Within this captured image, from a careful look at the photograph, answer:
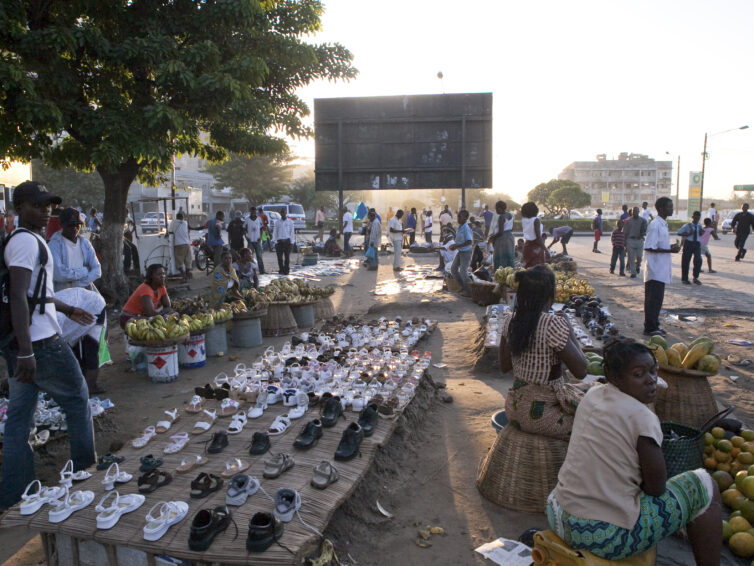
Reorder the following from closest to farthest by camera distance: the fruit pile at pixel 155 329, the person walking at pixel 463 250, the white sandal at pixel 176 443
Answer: the white sandal at pixel 176 443
the fruit pile at pixel 155 329
the person walking at pixel 463 250

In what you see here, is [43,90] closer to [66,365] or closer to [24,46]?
[24,46]

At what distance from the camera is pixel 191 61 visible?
8.75 metres

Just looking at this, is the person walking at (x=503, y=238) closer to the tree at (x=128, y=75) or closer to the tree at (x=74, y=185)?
the tree at (x=128, y=75)

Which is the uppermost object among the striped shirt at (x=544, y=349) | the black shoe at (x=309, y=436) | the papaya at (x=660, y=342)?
the striped shirt at (x=544, y=349)

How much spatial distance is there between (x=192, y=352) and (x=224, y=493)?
4.02 metres

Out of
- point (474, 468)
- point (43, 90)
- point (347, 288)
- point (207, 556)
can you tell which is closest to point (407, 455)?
point (474, 468)

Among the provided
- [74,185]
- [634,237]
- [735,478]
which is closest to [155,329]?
[735,478]

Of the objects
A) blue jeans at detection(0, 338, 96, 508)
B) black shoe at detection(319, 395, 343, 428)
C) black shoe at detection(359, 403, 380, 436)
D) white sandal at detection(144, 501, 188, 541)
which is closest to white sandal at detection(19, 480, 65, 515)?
blue jeans at detection(0, 338, 96, 508)

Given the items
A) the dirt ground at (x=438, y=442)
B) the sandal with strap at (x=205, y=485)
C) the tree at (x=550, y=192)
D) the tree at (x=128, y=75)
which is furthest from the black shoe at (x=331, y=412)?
the tree at (x=550, y=192)

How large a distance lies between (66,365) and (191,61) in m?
6.69

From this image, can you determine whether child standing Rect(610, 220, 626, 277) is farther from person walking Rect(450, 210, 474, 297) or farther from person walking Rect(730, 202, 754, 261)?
person walking Rect(450, 210, 474, 297)

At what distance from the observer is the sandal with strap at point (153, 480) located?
3271mm

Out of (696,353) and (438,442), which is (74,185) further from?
(696,353)

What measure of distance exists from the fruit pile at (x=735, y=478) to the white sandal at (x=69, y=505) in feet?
12.2
